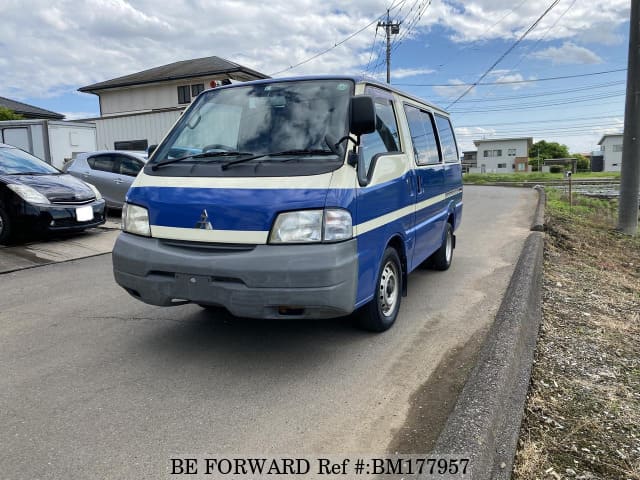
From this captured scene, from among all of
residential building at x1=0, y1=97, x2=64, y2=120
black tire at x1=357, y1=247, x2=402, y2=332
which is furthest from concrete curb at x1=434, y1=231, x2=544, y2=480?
residential building at x1=0, y1=97, x2=64, y2=120

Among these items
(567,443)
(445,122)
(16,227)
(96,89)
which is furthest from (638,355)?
(96,89)

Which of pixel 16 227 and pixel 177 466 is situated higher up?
pixel 16 227

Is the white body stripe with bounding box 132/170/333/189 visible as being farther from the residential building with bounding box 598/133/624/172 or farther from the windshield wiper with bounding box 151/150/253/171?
the residential building with bounding box 598/133/624/172

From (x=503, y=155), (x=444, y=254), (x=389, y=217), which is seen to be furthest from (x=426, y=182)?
(x=503, y=155)

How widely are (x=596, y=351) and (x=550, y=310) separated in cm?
105

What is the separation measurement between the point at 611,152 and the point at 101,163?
91766mm

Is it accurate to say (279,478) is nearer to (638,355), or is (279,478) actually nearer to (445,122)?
(638,355)

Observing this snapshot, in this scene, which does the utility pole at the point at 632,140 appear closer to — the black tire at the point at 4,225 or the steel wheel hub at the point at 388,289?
the steel wheel hub at the point at 388,289

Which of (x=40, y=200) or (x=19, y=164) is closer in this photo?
(x=40, y=200)

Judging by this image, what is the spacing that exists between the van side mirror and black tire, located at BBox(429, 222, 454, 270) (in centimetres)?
311

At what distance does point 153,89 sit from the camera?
29000 mm

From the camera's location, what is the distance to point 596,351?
4141 millimetres

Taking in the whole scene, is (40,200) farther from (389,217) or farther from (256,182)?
(389,217)

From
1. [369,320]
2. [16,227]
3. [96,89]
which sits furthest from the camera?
[96,89]
